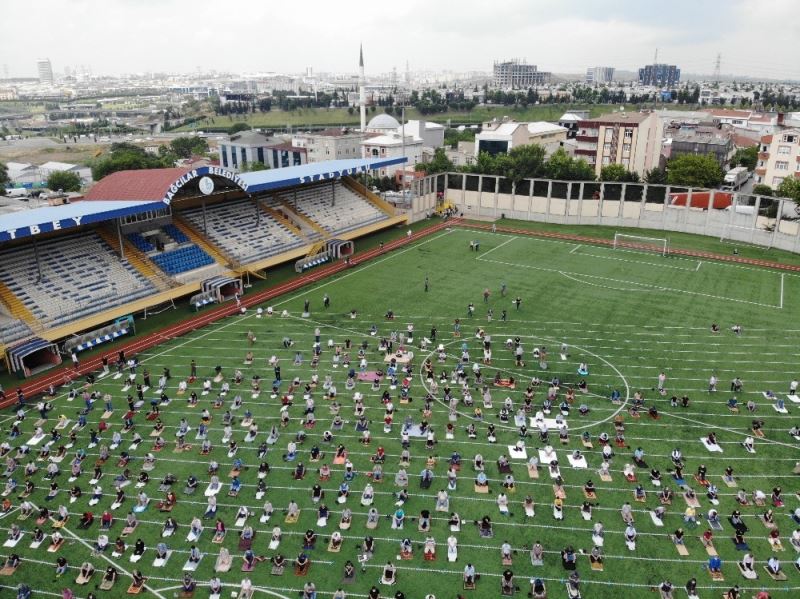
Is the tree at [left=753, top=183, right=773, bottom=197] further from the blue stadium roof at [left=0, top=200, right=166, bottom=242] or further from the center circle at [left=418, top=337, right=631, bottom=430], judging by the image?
the blue stadium roof at [left=0, top=200, right=166, bottom=242]

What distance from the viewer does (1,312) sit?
36.8 metres

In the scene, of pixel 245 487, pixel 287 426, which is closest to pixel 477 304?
pixel 287 426

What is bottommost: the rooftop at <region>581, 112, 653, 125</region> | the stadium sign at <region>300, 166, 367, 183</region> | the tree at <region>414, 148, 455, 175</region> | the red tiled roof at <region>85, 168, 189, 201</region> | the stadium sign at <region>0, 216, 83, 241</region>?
the tree at <region>414, 148, 455, 175</region>

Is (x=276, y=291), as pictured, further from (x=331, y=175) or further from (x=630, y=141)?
(x=630, y=141)

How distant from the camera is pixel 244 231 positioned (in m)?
54.0

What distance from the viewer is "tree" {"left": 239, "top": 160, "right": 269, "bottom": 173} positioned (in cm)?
12375

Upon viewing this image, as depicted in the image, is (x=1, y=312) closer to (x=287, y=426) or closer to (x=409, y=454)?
(x=287, y=426)

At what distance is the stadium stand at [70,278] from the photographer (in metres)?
38.6

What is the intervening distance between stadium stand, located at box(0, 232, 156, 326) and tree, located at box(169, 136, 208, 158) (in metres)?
113

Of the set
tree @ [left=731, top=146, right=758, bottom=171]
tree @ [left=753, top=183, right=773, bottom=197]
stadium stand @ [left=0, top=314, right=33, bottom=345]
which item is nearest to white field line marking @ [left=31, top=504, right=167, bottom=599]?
stadium stand @ [left=0, top=314, right=33, bottom=345]

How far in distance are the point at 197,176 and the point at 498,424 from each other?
30.9m

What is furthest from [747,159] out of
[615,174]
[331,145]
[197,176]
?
[197,176]

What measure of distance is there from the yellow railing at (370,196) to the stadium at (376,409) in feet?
34.4

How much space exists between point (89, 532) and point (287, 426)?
30.0ft
